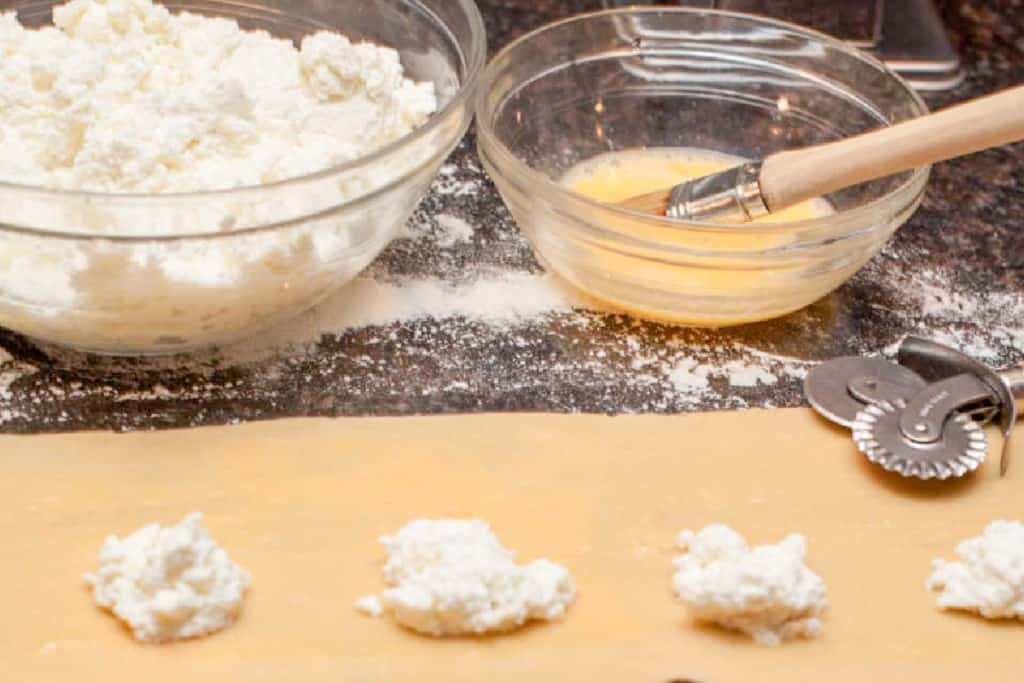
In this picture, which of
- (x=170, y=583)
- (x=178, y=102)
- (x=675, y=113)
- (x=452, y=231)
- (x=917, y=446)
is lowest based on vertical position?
(x=170, y=583)

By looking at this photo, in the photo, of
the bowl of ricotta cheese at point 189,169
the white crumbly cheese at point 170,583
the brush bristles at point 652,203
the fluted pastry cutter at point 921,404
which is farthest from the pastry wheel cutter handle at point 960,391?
the white crumbly cheese at point 170,583

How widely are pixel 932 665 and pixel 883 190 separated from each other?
2.10ft

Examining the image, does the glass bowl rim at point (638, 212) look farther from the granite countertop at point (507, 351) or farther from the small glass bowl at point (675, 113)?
the granite countertop at point (507, 351)

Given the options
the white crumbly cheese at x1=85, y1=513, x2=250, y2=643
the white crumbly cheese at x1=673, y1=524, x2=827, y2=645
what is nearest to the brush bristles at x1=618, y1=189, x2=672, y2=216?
the white crumbly cheese at x1=673, y1=524, x2=827, y2=645

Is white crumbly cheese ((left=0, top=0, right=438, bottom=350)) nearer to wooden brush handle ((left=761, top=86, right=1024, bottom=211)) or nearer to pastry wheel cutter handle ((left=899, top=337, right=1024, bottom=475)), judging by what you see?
wooden brush handle ((left=761, top=86, right=1024, bottom=211))

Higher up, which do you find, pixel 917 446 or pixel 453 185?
pixel 453 185

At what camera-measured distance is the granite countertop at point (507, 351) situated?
1352 mm

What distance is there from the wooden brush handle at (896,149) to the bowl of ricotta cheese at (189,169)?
1.06 feet

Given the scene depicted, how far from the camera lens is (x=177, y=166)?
51.6 inches

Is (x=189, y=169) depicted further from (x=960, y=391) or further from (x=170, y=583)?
(x=960, y=391)

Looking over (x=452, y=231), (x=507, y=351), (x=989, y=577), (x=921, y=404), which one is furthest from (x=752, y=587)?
(x=452, y=231)

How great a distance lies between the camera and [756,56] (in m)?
1.72

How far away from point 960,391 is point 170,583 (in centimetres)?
73

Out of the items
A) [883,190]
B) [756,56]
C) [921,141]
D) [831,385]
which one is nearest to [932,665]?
[831,385]
